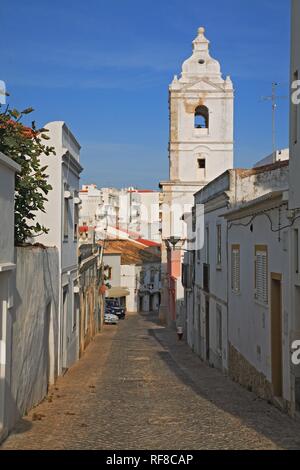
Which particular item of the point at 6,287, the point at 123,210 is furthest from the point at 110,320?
the point at 123,210

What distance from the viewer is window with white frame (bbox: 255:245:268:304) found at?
42.0 ft

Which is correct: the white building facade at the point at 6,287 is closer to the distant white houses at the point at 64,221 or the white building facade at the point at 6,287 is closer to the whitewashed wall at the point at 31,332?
the whitewashed wall at the point at 31,332

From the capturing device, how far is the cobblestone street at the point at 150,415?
8.11m

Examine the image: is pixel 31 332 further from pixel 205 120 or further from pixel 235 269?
pixel 205 120

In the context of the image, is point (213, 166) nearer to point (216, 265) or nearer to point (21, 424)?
point (216, 265)

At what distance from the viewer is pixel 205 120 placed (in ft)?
144

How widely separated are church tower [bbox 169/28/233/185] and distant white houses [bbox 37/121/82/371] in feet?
75.9

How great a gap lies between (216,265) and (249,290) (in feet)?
19.0

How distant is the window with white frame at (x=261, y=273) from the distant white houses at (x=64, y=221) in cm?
522

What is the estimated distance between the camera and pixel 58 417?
1001cm

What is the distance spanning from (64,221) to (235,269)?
15.7 feet

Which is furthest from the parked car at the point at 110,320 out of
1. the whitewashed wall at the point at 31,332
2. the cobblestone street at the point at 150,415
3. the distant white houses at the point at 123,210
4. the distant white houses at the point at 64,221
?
the whitewashed wall at the point at 31,332

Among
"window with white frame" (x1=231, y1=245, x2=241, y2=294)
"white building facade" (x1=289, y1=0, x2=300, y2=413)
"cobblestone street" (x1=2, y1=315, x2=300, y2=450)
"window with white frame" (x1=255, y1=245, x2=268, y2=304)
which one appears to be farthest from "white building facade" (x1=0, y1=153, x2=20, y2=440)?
"window with white frame" (x1=231, y1=245, x2=241, y2=294)

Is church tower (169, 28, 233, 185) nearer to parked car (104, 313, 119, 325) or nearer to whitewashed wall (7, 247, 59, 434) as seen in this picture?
parked car (104, 313, 119, 325)
